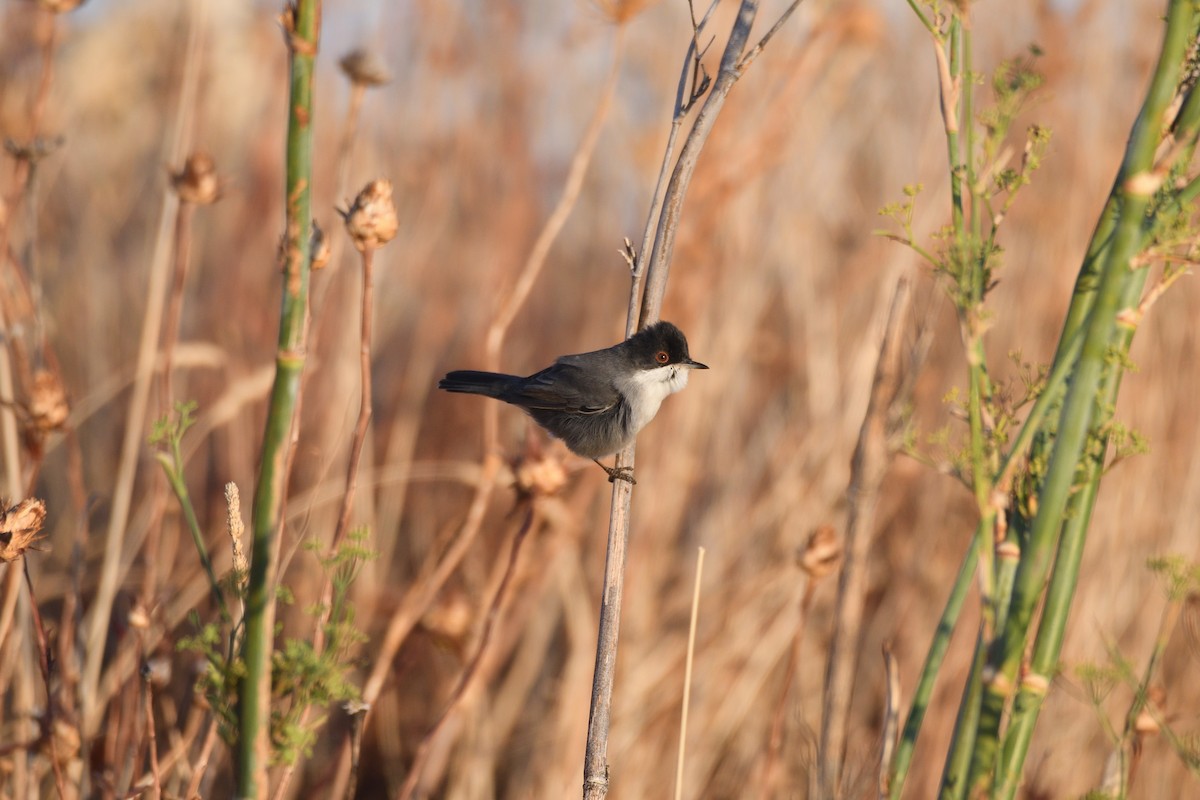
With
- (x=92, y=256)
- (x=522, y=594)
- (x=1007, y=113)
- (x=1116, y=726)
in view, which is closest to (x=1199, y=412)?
(x=1116, y=726)

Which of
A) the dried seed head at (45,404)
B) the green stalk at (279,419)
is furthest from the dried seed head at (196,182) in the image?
the green stalk at (279,419)

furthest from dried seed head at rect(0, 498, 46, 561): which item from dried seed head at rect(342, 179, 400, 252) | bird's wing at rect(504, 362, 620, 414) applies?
bird's wing at rect(504, 362, 620, 414)

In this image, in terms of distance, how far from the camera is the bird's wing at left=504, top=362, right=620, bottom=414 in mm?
2957

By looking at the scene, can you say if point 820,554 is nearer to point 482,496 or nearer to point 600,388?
point 482,496

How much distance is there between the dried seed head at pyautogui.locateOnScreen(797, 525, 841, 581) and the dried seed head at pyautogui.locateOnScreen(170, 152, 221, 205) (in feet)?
4.85

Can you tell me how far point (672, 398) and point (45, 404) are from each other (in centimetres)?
212

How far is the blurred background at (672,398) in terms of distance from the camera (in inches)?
131

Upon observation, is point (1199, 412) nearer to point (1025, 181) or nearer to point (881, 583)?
point (881, 583)

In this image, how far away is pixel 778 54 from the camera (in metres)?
3.50

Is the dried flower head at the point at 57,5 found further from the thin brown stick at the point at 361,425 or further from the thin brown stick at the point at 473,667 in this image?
the thin brown stick at the point at 473,667

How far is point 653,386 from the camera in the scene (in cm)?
287

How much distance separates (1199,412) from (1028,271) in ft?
2.67

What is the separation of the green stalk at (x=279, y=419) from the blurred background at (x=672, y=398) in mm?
1614

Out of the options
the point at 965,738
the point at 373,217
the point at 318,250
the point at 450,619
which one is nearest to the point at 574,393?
the point at 450,619
